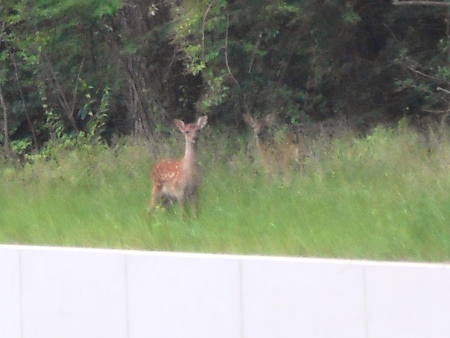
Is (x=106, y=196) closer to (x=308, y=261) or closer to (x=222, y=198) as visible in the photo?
(x=222, y=198)

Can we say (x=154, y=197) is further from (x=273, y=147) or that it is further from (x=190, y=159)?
(x=273, y=147)

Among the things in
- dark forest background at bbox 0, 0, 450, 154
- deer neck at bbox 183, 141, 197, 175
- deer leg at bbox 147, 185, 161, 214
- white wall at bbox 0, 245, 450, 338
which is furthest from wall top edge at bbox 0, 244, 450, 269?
dark forest background at bbox 0, 0, 450, 154

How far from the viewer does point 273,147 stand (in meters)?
13.1

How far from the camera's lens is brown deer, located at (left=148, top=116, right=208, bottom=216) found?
11.0 m

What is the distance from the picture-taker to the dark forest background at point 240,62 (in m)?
17.5

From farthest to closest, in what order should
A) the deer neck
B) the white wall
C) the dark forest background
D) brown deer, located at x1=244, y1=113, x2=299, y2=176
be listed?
the dark forest background
brown deer, located at x1=244, y1=113, x2=299, y2=176
the deer neck
the white wall

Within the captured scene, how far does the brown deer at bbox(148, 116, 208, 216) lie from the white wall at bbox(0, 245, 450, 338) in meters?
2.70

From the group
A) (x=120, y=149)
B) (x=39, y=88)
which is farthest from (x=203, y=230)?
(x=39, y=88)

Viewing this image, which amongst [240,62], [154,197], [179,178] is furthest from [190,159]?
[240,62]

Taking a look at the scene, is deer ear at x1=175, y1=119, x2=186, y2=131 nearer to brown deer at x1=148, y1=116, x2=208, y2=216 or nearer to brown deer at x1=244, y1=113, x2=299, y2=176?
brown deer at x1=148, y1=116, x2=208, y2=216

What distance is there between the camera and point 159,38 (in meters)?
18.3

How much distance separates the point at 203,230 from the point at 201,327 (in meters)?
1.79

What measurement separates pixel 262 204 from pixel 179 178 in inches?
84.9

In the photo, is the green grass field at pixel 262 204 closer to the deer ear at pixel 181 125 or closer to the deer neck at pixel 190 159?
the deer neck at pixel 190 159
